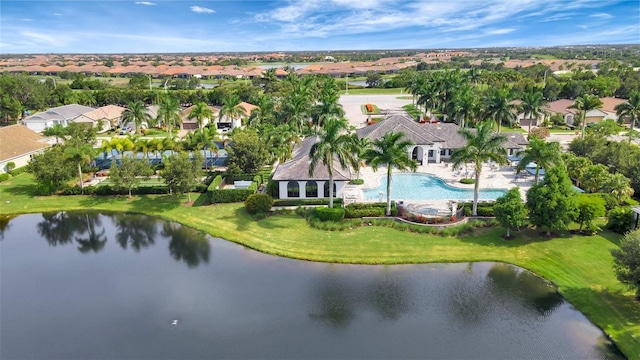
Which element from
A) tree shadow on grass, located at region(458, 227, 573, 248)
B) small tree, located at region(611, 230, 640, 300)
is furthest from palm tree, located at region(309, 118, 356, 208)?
small tree, located at region(611, 230, 640, 300)

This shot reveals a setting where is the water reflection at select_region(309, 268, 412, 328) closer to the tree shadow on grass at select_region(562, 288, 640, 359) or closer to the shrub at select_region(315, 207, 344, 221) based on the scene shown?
the shrub at select_region(315, 207, 344, 221)

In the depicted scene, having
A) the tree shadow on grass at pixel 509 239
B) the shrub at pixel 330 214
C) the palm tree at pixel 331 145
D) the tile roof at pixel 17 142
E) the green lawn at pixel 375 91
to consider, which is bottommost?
the tree shadow on grass at pixel 509 239

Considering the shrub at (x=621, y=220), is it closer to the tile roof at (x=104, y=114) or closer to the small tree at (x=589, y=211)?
the small tree at (x=589, y=211)

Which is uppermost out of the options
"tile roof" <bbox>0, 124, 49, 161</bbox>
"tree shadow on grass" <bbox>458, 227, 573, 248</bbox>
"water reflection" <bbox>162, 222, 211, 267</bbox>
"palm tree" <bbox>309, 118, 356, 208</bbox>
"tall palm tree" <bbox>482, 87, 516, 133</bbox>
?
"tall palm tree" <bbox>482, 87, 516, 133</bbox>

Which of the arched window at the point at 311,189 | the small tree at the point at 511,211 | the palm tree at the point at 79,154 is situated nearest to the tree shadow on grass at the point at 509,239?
the small tree at the point at 511,211

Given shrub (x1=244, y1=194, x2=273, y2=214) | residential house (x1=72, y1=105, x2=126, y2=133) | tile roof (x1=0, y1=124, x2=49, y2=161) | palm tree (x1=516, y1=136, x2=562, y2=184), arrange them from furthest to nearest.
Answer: residential house (x1=72, y1=105, x2=126, y2=133) → tile roof (x1=0, y1=124, x2=49, y2=161) → shrub (x1=244, y1=194, x2=273, y2=214) → palm tree (x1=516, y1=136, x2=562, y2=184)

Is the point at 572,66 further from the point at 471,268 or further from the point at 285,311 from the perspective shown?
the point at 285,311
